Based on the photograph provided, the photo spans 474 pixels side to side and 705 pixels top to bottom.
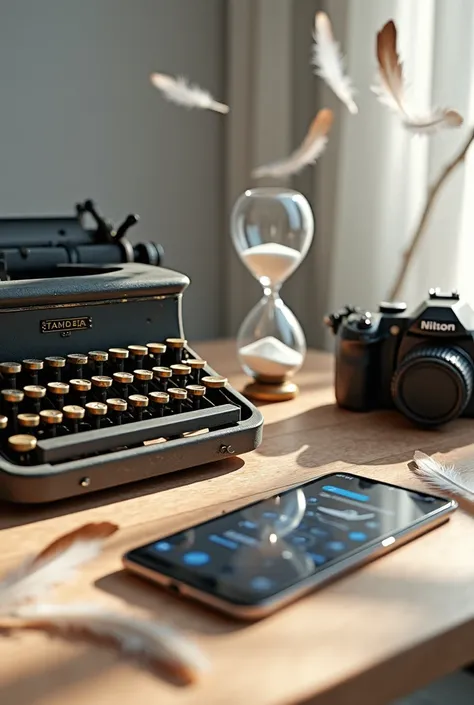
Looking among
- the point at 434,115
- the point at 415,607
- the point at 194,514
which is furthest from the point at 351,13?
the point at 415,607

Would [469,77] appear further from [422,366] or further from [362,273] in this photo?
[422,366]

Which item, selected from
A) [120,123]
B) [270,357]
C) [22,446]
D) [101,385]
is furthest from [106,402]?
[120,123]

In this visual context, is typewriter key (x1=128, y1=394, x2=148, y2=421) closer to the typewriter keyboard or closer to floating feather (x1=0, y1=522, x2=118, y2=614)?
the typewriter keyboard

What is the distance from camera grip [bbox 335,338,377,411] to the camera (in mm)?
1104

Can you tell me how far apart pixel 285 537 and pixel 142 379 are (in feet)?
0.95

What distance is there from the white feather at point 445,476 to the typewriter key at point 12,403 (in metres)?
0.39

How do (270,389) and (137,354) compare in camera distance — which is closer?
(137,354)

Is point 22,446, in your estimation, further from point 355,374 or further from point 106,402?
point 355,374

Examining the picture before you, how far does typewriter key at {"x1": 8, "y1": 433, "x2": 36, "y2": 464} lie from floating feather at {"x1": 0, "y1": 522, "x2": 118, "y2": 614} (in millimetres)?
101

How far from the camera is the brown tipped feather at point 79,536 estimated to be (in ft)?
2.20

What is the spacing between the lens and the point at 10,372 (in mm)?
847

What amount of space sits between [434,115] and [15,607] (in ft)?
2.95

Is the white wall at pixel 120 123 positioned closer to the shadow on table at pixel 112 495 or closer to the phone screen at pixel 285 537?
the shadow on table at pixel 112 495

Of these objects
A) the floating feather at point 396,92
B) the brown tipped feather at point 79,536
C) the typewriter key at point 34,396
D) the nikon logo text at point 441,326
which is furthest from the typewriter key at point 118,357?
the floating feather at point 396,92
